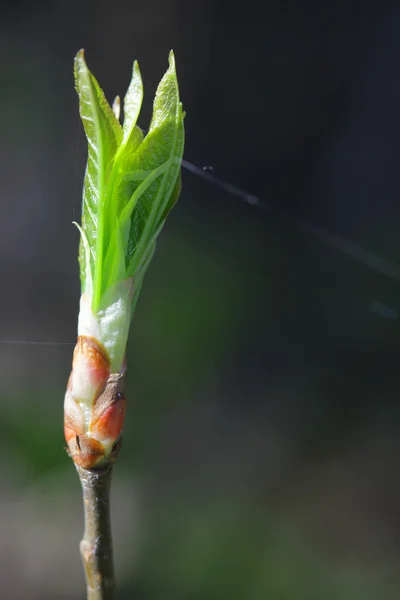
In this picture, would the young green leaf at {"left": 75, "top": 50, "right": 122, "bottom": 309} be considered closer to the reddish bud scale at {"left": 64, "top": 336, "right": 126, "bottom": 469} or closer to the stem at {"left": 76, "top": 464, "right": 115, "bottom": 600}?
the reddish bud scale at {"left": 64, "top": 336, "right": 126, "bottom": 469}

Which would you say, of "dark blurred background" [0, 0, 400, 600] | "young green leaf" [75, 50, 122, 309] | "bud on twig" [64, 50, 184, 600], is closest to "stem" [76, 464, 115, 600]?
"bud on twig" [64, 50, 184, 600]

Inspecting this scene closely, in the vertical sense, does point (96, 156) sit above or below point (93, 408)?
above

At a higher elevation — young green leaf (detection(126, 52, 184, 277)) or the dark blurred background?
young green leaf (detection(126, 52, 184, 277))

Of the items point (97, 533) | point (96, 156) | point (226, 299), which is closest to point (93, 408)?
point (97, 533)

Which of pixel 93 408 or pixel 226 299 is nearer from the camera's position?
pixel 93 408

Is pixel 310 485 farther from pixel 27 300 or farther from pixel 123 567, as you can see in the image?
pixel 27 300

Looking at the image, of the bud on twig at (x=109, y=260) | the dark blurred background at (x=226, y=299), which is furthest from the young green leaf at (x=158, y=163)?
the dark blurred background at (x=226, y=299)

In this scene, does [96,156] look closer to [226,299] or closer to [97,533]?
[97,533]

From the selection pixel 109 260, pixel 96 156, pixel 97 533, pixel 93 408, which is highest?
pixel 96 156
